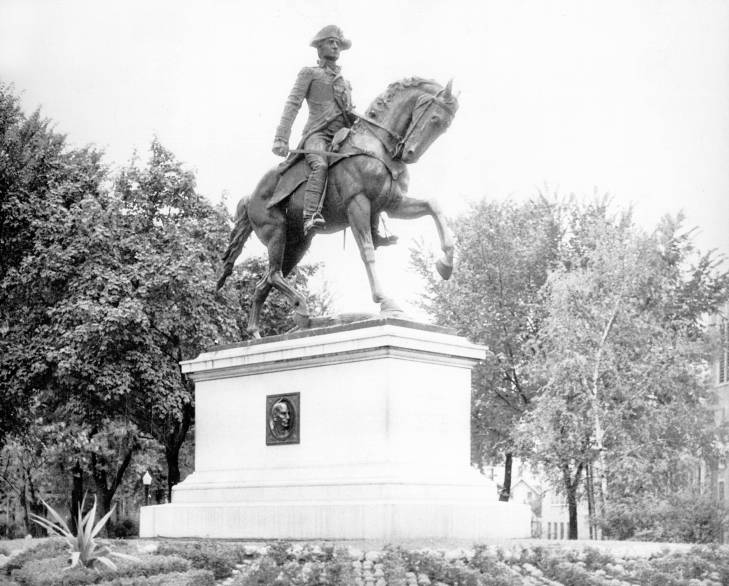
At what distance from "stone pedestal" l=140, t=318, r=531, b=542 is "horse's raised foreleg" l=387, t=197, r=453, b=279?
96 cm

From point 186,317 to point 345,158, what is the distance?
16240mm

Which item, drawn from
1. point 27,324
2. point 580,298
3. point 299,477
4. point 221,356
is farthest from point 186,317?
point 299,477

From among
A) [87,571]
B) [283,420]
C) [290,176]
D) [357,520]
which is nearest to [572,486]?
[283,420]

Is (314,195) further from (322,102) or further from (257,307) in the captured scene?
(257,307)

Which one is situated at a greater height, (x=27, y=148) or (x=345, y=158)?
(x=27, y=148)

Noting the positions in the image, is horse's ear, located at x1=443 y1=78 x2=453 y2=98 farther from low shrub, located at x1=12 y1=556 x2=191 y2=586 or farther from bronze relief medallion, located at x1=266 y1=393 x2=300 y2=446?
low shrub, located at x1=12 y1=556 x2=191 y2=586

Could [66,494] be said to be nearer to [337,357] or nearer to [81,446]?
[81,446]

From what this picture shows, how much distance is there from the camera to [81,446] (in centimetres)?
3225

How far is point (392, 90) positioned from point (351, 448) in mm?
4842

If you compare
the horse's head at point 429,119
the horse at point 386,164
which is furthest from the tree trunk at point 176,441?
the horse's head at point 429,119

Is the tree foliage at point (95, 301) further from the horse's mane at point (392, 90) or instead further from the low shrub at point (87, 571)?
the low shrub at point (87, 571)

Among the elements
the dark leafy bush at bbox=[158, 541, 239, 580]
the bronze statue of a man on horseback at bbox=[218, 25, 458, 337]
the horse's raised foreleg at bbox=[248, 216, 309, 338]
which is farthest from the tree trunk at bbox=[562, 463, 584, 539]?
the dark leafy bush at bbox=[158, 541, 239, 580]

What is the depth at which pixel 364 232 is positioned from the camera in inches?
600

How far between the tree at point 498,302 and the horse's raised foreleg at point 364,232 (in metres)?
25.3
